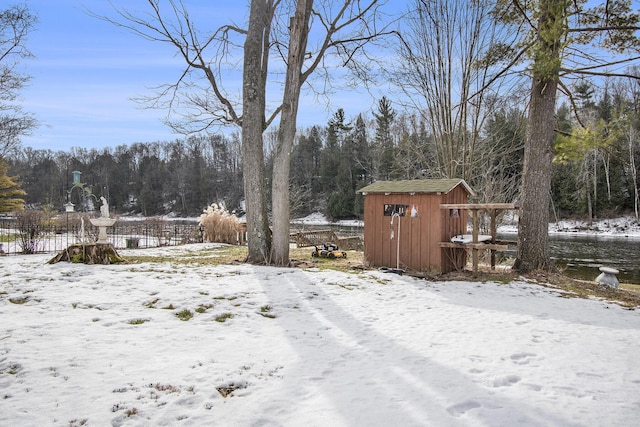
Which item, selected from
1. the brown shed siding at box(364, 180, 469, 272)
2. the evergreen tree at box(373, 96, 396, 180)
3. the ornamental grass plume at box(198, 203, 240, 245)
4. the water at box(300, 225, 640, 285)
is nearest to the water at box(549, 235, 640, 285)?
the water at box(300, 225, 640, 285)

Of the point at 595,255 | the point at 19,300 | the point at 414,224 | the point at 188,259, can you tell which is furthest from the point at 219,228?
the point at 595,255

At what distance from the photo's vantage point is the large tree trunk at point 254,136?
26.7 feet

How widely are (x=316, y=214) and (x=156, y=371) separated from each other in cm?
3836

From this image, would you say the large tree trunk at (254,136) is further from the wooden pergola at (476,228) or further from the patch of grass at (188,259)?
the wooden pergola at (476,228)

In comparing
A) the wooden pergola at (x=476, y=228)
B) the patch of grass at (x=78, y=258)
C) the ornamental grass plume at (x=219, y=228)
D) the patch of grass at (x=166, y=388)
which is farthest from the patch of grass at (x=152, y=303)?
the ornamental grass plume at (x=219, y=228)

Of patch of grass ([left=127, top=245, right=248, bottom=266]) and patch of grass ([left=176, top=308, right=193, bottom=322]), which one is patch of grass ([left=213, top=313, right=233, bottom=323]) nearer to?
patch of grass ([left=176, top=308, right=193, bottom=322])

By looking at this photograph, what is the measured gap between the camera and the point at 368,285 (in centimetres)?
626

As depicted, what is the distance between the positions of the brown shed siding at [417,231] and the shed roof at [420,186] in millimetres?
108

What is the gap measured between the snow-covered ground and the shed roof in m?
2.77

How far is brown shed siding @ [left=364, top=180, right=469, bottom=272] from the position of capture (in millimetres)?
7715

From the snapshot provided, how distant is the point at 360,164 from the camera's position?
35188 millimetres

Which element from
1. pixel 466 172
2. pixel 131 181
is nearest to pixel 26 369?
pixel 466 172

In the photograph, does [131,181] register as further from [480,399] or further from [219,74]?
[480,399]

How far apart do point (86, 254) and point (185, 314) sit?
4.07 meters
